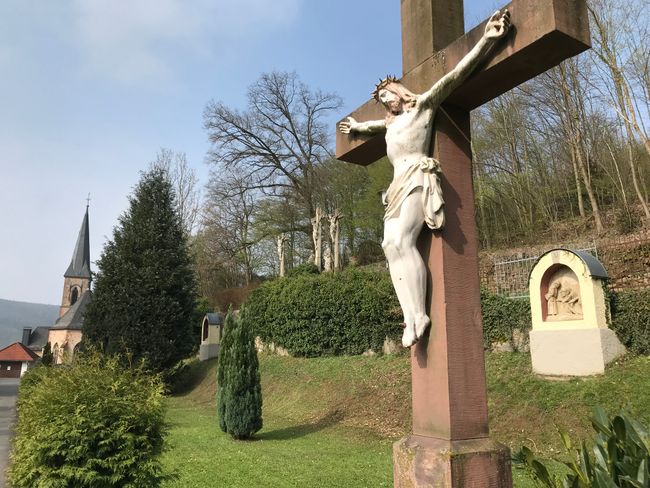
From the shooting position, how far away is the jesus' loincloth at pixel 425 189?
8.10ft

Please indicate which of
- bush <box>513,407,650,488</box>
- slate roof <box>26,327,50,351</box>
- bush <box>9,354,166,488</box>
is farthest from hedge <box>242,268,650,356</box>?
slate roof <box>26,327,50,351</box>

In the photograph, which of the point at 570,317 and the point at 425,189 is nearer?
the point at 425,189

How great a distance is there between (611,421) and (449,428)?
65cm

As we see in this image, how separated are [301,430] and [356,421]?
1321mm

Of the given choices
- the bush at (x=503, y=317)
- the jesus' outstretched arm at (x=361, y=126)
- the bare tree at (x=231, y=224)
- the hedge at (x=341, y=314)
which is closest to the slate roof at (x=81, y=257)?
the bare tree at (x=231, y=224)

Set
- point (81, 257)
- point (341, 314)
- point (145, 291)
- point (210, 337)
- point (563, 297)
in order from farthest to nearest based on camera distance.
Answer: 1. point (81, 257)
2. point (210, 337)
3. point (145, 291)
4. point (341, 314)
5. point (563, 297)

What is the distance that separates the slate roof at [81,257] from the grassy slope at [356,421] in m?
54.5

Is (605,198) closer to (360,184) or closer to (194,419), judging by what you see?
(360,184)

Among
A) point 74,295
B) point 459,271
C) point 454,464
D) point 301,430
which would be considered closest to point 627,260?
point 301,430

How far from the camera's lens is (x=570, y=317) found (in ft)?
32.7

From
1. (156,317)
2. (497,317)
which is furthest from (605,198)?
(156,317)

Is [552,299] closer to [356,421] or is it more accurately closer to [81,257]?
[356,421]

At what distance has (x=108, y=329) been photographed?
21.3 metres

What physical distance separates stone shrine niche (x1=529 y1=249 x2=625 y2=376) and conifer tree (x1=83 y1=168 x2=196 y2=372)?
15652 millimetres
